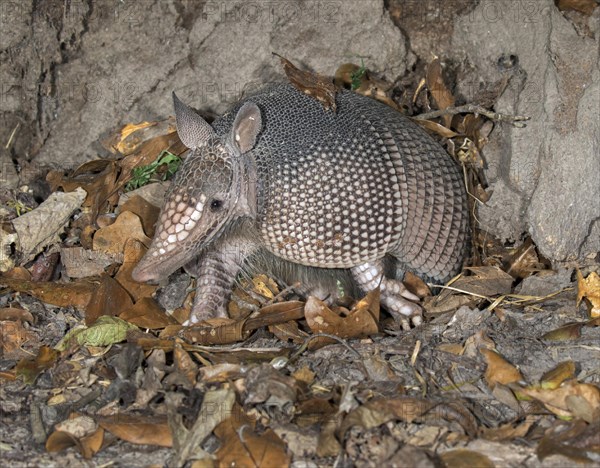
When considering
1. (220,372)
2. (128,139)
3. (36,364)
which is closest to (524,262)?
(220,372)

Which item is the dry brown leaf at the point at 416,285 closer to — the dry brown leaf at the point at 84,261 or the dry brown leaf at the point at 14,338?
the dry brown leaf at the point at 84,261

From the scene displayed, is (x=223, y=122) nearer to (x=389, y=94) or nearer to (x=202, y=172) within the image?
(x=202, y=172)

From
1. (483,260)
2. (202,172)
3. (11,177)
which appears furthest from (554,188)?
(11,177)

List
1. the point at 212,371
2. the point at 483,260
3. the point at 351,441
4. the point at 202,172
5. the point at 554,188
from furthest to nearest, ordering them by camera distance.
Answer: the point at 483,260, the point at 554,188, the point at 202,172, the point at 212,371, the point at 351,441

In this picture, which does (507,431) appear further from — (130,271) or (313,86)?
(130,271)

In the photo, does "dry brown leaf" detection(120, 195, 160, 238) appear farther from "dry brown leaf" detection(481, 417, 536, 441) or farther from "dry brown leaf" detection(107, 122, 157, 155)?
"dry brown leaf" detection(481, 417, 536, 441)

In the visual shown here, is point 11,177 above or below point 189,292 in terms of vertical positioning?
above

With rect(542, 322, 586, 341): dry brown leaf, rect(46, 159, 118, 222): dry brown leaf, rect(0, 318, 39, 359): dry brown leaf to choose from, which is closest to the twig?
rect(542, 322, 586, 341): dry brown leaf
